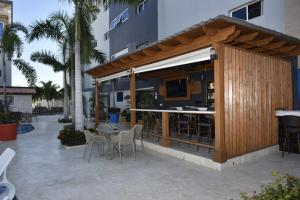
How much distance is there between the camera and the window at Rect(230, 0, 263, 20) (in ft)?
28.7

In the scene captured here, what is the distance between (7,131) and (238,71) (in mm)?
9898

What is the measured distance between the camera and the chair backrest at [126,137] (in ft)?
21.3

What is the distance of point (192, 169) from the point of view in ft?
18.7

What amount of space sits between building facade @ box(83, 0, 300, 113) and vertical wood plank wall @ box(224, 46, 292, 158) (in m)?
0.87

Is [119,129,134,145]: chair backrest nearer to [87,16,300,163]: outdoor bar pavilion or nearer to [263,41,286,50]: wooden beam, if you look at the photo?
[87,16,300,163]: outdoor bar pavilion

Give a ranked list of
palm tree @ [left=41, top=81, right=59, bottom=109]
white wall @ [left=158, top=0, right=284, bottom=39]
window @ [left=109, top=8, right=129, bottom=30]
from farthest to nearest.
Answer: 1. palm tree @ [left=41, top=81, right=59, bottom=109]
2. window @ [left=109, top=8, right=129, bottom=30]
3. white wall @ [left=158, top=0, right=284, bottom=39]

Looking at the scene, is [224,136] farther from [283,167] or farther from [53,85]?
[53,85]

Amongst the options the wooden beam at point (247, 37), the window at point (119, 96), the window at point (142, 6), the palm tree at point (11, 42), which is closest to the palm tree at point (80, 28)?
the wooden beam at point (247, 37)

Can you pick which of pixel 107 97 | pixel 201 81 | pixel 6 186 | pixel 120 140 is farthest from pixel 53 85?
pixel 6 186

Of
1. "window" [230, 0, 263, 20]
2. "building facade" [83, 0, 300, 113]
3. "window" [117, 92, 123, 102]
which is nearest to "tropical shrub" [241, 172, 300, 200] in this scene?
"building facade" [83, 0, 300, 113]

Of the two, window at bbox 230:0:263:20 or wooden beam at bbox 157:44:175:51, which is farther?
window at bbox 230:0:263:20

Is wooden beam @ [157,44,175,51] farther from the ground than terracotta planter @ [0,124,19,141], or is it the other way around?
wooden beam @ [157,44,175,51]

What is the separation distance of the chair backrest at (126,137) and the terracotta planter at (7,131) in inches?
267

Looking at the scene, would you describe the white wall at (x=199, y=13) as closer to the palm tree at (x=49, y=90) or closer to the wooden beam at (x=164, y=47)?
the wooden beam at (x=164, y=47)
